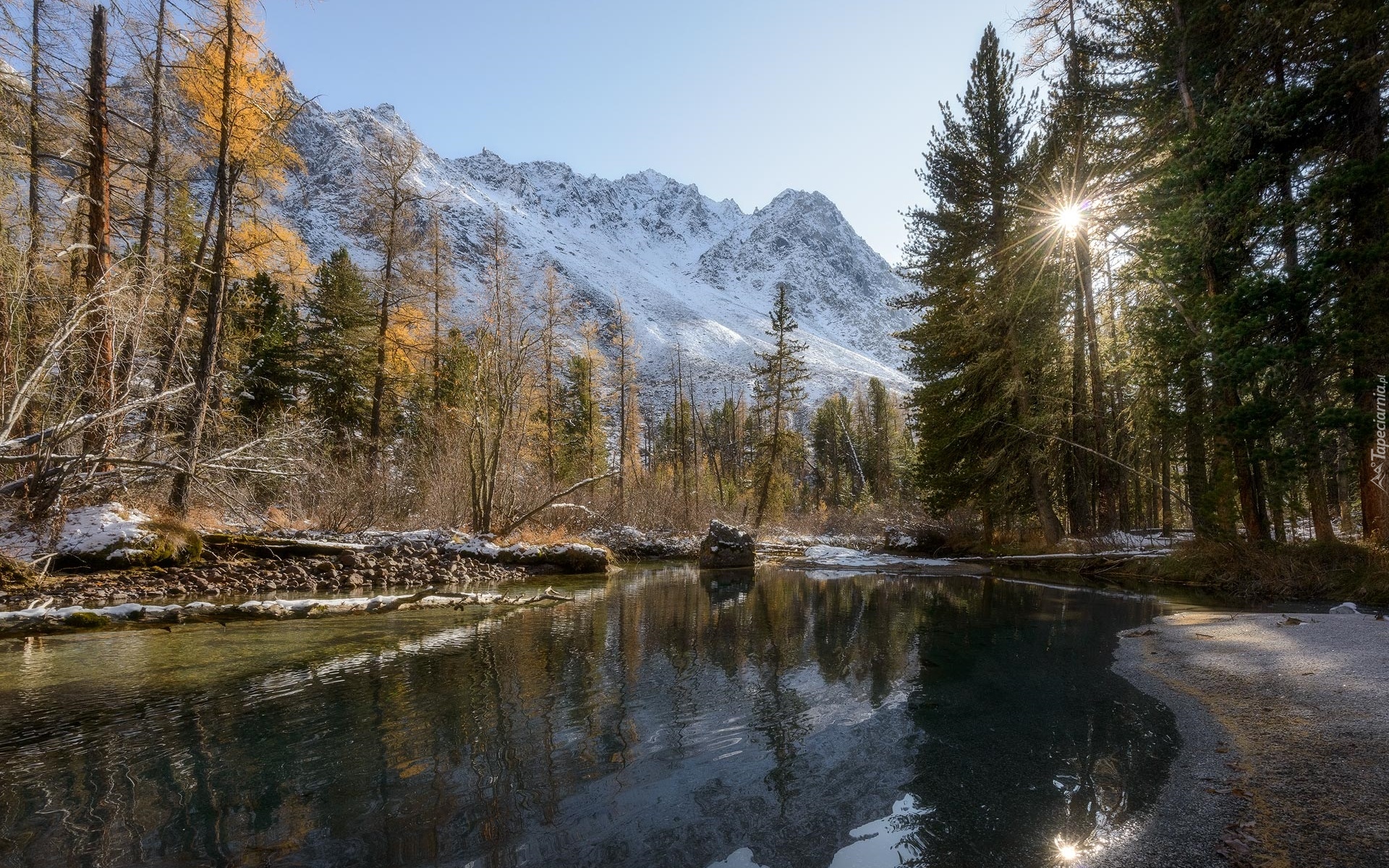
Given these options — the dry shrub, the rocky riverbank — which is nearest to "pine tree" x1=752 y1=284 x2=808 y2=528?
the rocky riverbank

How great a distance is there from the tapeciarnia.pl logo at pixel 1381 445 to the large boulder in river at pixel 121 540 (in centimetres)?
1771

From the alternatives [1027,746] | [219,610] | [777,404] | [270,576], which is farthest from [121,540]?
[777,404]

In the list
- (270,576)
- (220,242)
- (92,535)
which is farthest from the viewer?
(220,242)

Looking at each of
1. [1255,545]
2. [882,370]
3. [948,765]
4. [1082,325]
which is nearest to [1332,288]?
[1255,545]

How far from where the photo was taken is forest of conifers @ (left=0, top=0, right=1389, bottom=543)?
8039 millimetres

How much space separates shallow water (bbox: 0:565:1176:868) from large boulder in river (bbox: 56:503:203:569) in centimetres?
361

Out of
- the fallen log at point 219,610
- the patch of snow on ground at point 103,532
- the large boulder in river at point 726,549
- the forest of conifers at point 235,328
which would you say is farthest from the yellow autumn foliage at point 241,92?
the large boulder in river at point 726,549

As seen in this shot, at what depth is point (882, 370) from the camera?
16350 centimetres

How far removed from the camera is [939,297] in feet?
59.7

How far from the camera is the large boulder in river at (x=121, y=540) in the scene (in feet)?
28.7

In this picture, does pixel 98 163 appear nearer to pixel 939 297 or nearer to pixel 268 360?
pixel 268 360

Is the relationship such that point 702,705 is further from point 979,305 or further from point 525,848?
point 979,305

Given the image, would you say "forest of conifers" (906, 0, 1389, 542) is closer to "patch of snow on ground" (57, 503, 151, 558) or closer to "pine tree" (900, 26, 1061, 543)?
"pine tree" (900, 26, 1061, 543)

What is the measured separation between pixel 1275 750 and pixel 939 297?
16826 mm
